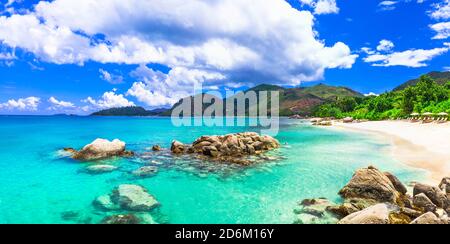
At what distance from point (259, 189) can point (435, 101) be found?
98.6 m

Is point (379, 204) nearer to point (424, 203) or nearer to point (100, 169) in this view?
point (424, 203)

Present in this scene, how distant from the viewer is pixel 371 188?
1598 centimetres

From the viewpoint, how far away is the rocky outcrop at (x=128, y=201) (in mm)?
15173

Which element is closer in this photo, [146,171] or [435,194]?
[435,194]

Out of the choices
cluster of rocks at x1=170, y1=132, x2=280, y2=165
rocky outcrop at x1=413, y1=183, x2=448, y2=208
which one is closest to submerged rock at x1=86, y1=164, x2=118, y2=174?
cluster of rocks at x1=170, y1=132, x2=280, y2=165

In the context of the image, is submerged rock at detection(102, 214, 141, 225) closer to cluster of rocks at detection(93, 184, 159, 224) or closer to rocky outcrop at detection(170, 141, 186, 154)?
cluster of rocks at detection(93, 184, 159, 224)

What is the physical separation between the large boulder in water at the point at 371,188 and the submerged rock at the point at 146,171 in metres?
14.9

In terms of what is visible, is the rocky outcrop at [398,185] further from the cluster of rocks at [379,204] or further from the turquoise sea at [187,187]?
the turquoise sea at [187,187]

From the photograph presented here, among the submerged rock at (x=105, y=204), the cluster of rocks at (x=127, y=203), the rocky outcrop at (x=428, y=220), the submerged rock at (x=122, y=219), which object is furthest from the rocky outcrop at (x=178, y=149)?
the rocky outcrop at (x=428, y=220)

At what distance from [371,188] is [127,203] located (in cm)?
1399

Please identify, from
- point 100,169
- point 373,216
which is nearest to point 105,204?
point 100,169

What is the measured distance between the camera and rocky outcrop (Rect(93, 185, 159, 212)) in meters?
15.2
